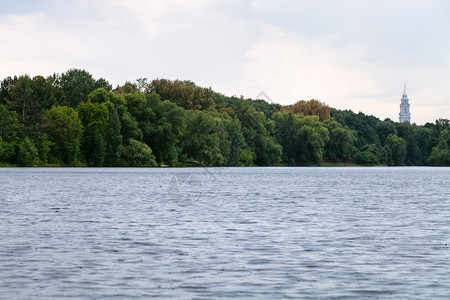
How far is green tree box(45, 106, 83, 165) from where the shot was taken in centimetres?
11938

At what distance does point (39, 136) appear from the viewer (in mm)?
117812

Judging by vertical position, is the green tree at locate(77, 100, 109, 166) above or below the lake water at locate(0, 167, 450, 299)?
above

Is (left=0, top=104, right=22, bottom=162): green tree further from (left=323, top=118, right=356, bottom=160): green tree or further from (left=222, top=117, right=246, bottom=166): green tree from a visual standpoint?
(left=323, top=118, right=356, bottom=160): green tree

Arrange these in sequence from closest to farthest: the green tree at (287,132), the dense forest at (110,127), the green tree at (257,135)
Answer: the dense forest at (110,127) → the green tree at (257,135) → the green tree at (287,132)

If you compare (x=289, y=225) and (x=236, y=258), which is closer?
(x=236, y=258)

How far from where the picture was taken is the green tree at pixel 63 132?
119 metres

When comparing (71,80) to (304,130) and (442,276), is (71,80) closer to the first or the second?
(304,130)

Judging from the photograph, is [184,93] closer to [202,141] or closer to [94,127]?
[202,141]

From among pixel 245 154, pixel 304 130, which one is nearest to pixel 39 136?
pixel 245 154

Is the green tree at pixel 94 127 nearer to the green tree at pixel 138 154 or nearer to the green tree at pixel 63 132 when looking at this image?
the green tree at pixel 63 132

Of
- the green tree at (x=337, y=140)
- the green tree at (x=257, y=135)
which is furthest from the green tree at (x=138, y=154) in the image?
the green tree at (x=337, y=140)

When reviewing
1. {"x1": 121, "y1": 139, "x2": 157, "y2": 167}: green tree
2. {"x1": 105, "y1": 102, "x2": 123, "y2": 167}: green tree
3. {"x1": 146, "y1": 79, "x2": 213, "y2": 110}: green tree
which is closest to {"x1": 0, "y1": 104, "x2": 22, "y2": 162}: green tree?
{"x1": 105, "y1": 102, "x2": 123, "y2": 167}: green tree

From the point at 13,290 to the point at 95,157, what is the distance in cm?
11466

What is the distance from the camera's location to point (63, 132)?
118938mm
